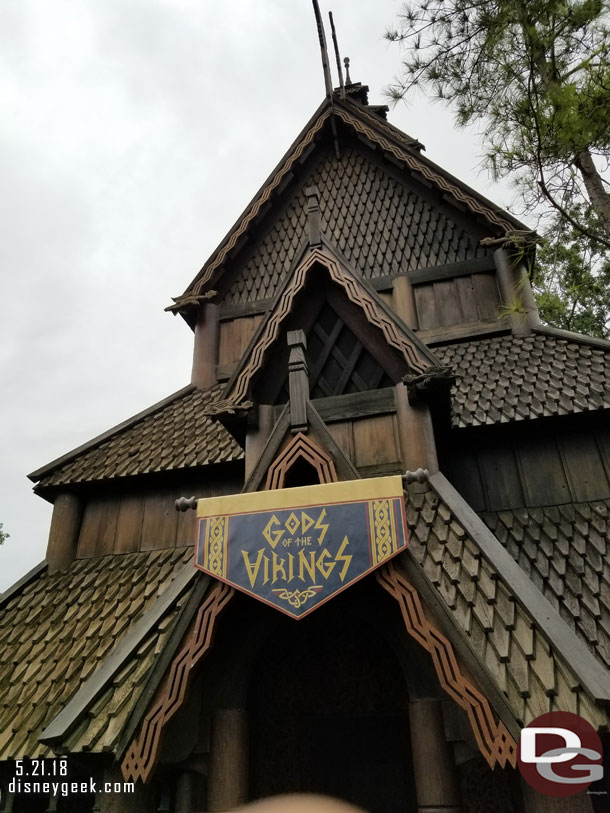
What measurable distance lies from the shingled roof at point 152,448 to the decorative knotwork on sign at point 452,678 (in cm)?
335

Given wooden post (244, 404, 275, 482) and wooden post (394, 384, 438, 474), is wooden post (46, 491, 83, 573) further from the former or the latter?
wooden post (394, 384, 438, 474)

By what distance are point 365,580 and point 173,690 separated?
165cm

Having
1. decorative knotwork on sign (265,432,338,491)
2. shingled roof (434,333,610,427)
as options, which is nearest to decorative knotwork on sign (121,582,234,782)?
decorative knotwork on sign (265,432,338,491)

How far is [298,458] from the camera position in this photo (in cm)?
466

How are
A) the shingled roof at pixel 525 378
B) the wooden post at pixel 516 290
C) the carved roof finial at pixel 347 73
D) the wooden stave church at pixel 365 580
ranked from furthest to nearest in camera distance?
the carved roof finial at pixel 347 73 → the wooden post at pixel 516 290 → the shingled roof at pixel 525 378 → the wooden stave church at pixel 365 580

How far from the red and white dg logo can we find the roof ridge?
6.77 metres

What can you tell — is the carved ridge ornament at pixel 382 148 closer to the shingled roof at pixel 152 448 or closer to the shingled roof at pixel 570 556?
the shingled roof at pixel 152 448

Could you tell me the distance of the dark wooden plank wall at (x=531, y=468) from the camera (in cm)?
602

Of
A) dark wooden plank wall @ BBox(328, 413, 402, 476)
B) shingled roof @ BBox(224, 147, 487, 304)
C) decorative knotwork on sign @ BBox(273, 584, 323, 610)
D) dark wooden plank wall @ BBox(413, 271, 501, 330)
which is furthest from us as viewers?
shingled roof @ BBox(224, 147, 487, 304)

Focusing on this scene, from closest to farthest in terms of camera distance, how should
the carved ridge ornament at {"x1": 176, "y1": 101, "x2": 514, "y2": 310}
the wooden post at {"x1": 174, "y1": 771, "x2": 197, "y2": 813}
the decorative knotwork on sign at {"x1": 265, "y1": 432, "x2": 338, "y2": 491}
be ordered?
the wooden post at {"x1": 174, "y1": 771, "x2": 197, "y2": 813}, the decorative knotwork on sign at {"x1": 265, "y1": 432, "x2": 338, "y2": 491}, the carved ridge ornament at {"x1": 176, "y1": 101, "x2": 514, "y2": 310}

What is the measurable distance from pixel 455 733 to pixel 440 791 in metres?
0.41

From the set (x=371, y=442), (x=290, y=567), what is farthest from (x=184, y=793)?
(x=371, y=442)

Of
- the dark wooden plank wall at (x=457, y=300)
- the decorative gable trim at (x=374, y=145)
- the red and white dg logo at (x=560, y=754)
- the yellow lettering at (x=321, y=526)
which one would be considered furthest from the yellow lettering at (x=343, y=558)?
the decorative gable trim at (x=374, y=145)

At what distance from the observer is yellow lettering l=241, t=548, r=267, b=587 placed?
4039mm
